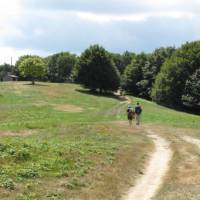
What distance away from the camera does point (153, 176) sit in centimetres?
2550

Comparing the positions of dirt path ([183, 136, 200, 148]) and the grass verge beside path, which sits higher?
the grass verge beside path

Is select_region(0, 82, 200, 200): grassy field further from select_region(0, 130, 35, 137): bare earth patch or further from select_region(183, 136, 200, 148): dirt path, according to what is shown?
select_region(183, 136, 200, 148): dirt path

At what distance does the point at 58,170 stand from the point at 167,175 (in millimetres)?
5899

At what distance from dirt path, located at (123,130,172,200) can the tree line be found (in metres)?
64.3

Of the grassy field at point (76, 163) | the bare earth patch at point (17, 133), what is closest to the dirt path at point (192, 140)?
the grassy field at point (76, 163)

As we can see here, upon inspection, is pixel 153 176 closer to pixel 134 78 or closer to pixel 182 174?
pixel 182 174

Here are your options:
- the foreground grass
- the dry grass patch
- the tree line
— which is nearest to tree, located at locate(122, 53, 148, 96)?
the tree line

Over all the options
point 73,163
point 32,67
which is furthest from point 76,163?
point 32,67

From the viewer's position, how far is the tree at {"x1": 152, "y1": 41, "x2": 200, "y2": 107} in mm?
101625

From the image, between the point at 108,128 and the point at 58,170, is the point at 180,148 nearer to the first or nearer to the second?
the point at 108,128

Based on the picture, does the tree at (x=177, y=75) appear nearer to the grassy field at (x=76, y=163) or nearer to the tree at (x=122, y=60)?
the grassy field at (x=76, y=163)

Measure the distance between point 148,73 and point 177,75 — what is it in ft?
109

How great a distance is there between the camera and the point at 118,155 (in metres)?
29.2

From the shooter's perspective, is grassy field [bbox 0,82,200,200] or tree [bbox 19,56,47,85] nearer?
grassy field [bbox 0,82,200,200]
